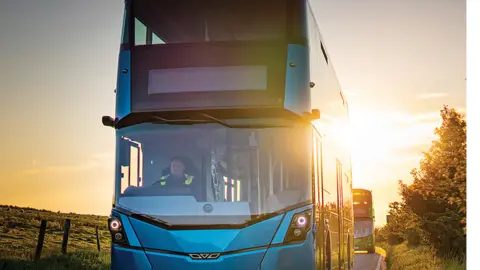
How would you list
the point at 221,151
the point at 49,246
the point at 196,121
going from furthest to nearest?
the point at 49,246 → the point at 196,121 → the point at 221,151

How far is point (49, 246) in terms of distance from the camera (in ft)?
61.8

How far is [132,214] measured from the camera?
23.9ft

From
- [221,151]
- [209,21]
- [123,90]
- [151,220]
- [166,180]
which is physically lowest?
[151,220]

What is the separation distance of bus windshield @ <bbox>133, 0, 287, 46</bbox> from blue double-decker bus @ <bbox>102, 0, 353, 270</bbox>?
0.07 feet

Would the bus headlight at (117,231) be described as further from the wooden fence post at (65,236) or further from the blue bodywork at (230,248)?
the wooden fence post at (65,236)

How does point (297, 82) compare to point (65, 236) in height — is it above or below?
above

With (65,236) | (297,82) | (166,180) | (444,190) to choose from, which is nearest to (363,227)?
(65,236)

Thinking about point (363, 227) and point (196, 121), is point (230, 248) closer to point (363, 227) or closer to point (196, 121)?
point (196, 121)

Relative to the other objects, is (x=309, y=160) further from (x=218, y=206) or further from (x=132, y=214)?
(x=132, y=214)

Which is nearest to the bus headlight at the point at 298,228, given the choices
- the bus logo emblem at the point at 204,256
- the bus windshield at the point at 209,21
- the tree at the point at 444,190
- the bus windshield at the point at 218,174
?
the bus windshield at the point at 218,174

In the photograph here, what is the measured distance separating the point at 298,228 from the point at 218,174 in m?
0.87

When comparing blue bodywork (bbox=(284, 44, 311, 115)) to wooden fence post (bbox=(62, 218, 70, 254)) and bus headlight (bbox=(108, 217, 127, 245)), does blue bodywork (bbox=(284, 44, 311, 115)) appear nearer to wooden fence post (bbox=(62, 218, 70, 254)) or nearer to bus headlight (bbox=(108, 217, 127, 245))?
bus headlight (bbox=(108, 217, 127, 245))
